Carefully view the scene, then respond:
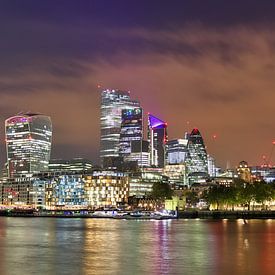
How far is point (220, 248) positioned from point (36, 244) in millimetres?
20885

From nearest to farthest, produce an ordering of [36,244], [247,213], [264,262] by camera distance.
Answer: [264,262]
[36,244]
[247,213]

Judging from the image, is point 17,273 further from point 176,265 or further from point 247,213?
point 247,213

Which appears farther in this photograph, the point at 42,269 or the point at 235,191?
the point at 235,191

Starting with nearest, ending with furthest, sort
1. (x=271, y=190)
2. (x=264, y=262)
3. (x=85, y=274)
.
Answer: (x=85, y=274)
(x=264, y=262)
(x=271, y=190)

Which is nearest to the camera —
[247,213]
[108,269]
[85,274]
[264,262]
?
[85,274]

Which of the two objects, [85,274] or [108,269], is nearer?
[85,274]

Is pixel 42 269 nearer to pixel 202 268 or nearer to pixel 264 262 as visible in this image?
pixel 202 268

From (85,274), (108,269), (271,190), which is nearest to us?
(85,274)

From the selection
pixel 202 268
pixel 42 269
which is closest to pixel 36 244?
pixel 42 269

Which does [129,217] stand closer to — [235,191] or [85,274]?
[235,191]

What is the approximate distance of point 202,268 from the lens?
44.8 meters

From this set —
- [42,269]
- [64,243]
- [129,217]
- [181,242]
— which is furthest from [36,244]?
[129,217]

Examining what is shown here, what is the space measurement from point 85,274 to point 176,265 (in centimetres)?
842

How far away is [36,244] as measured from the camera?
2662 inches
